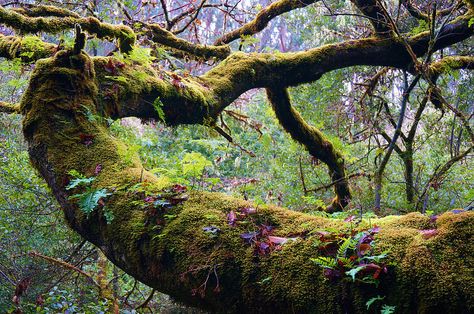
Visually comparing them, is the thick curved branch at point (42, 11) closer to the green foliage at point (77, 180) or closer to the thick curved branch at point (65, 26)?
the thick curved branch at point (65, 26)

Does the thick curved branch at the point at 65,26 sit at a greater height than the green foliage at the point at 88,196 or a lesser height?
greater

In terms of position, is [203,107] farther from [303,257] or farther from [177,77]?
[303,257]

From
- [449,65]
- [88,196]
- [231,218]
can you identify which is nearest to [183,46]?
[449,65]

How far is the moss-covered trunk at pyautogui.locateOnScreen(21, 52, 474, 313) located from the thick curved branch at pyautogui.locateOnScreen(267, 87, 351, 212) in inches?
128

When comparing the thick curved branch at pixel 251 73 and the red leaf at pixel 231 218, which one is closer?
the red leaf at pixel 231 218

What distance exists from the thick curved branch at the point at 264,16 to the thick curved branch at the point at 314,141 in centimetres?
122

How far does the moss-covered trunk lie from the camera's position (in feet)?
5.76

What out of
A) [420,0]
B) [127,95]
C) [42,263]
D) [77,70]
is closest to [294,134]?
[127,95]

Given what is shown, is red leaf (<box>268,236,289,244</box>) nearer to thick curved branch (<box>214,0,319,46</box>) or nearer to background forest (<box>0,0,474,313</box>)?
background forest (<box>0,0,474,313</box>)

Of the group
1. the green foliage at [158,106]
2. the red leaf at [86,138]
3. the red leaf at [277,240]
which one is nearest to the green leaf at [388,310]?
the red leaf at [277,240]

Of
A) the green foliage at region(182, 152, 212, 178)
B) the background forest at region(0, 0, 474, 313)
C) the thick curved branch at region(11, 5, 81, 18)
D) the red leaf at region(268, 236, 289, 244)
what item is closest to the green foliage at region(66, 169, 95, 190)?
the green foliage at region(182, 152, 212, 178)

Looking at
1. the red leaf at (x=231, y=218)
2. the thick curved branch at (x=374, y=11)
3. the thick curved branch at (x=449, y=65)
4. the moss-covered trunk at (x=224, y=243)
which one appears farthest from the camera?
the thick curved branch at (x=449, y=65)

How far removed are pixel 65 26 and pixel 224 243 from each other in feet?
10.6

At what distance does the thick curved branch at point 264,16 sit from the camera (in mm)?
6125
